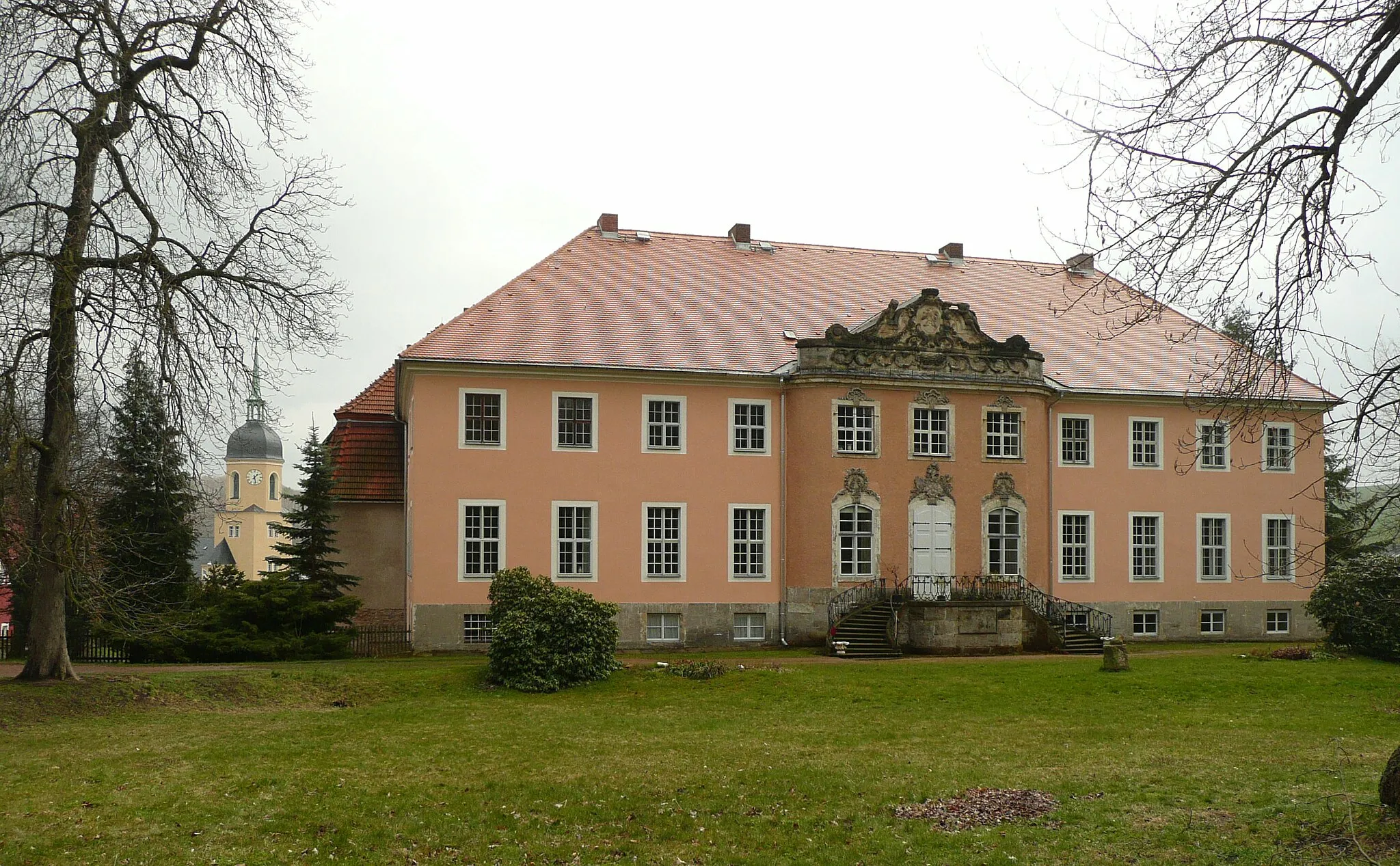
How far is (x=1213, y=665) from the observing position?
25484 millimetres

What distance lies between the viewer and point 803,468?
3070cm

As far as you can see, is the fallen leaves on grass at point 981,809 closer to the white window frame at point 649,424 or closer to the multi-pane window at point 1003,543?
the white window frame at point 649,424

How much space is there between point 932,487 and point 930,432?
149cm

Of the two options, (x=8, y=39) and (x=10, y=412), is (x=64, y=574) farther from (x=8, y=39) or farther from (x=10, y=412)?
(x=8, y=39)

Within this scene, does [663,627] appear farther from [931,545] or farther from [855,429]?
[931,545]

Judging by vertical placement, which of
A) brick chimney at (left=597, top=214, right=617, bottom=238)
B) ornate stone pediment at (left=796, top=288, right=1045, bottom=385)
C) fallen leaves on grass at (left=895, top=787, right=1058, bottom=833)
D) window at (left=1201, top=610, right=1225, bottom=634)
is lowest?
window at (left=1201, top=610, right=1225, bottom=634)

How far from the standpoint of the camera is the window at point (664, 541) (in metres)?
29.8

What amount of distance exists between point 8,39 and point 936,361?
73.3 feet

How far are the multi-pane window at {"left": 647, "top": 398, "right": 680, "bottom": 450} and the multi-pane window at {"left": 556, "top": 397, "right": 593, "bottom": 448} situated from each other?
153 cm

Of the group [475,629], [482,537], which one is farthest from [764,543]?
[475,629]

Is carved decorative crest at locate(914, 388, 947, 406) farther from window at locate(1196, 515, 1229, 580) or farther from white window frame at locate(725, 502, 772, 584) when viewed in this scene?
window at locate(1196, 515, 1229, 580)

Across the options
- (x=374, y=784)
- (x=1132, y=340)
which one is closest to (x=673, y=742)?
(x=374, y=784)

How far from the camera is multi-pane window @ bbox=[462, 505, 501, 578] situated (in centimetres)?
2853

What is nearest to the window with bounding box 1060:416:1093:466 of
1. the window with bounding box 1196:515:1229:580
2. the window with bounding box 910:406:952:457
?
the window with bounding box 910:406:952:457
